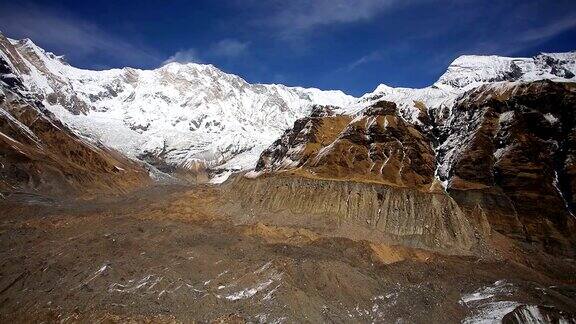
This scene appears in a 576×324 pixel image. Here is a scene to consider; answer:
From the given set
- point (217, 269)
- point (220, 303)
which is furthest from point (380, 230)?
point (220, 303)

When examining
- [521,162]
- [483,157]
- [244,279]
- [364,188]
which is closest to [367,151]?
[364,188]

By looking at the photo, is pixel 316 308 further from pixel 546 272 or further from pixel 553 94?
pixel 553 94

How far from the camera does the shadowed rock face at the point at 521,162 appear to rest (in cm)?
6750

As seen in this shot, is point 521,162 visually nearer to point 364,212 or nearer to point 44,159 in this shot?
point 364,212

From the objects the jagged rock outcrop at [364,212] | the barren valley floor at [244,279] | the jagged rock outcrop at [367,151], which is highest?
the jagged rock outcrop at [367,151]

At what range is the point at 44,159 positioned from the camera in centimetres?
11444

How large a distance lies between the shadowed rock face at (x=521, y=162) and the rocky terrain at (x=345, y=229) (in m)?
0.21

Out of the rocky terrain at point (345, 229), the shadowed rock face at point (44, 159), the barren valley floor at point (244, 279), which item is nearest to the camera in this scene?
the barren valley floor at point (244, 279)

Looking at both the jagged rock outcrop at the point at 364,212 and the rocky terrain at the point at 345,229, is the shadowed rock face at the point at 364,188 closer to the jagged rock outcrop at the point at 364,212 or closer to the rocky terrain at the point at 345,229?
the jagged rock outcrop at the point at 364,212

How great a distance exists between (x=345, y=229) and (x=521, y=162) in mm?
29421

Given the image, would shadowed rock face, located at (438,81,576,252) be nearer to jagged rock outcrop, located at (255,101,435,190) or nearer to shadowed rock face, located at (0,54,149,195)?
jagged rock outcrop, located at (255,101,435,190)

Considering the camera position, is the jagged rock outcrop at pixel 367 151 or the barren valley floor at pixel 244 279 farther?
the jagged rock outcrop at pixel 367 151

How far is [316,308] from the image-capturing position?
4050 cm

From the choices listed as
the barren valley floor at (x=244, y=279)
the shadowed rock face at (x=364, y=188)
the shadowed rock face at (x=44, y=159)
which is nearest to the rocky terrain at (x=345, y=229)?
the barren valley floor at (x=244, y=279)
